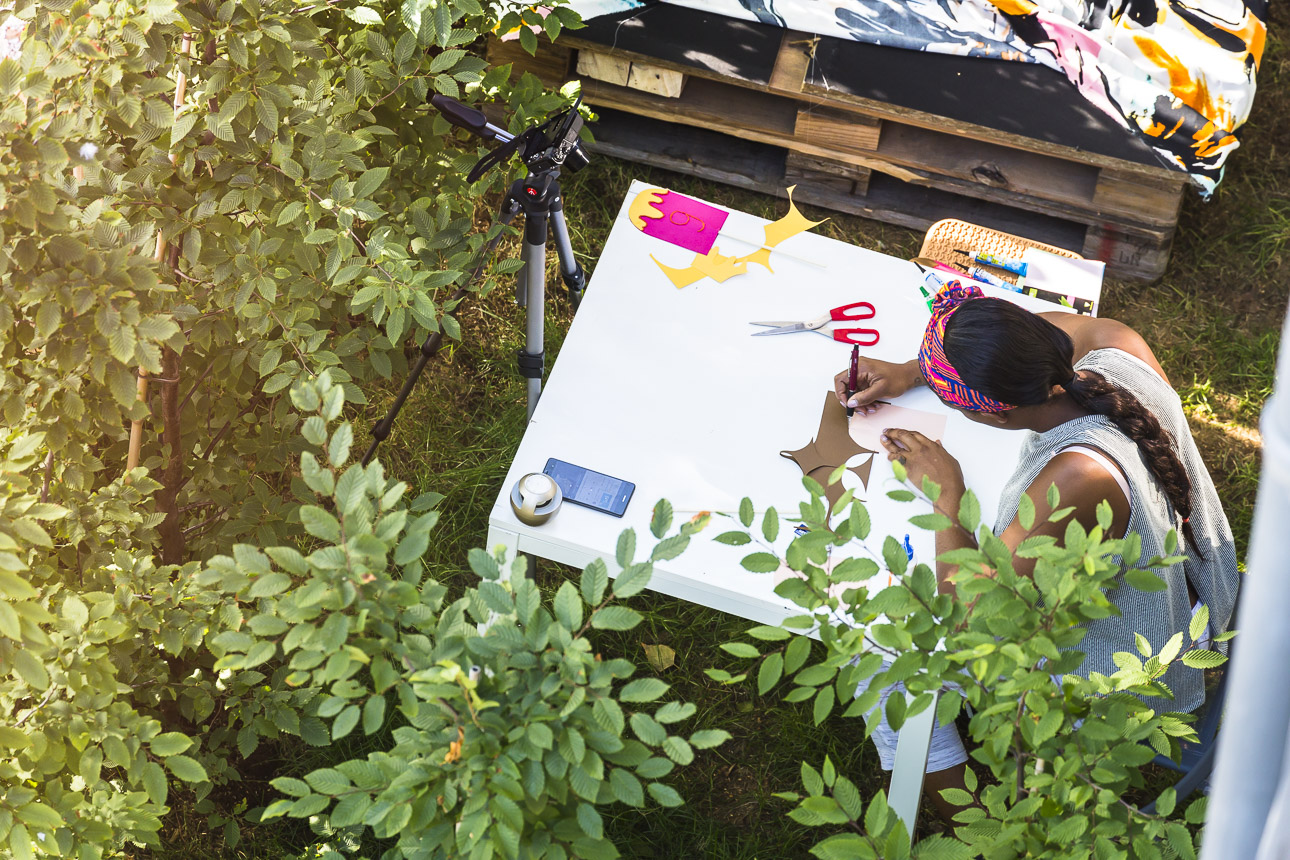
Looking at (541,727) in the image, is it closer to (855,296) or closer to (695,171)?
(855,296)

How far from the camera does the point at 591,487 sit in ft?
6.77

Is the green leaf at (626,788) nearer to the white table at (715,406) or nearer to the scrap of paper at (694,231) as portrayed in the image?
the white table at (715,406)

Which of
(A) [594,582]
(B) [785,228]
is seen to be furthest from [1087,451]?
(A) [594,582]

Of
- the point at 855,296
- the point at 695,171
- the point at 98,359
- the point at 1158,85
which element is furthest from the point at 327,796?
the point at 1158,85

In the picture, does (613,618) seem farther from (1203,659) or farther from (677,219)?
(677,219)

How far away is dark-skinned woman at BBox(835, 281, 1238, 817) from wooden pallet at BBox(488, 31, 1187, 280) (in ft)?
3.92

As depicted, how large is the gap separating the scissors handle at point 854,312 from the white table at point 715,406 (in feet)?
0.07

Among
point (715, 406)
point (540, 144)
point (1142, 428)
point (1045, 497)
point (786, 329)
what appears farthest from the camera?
point (786, 329)

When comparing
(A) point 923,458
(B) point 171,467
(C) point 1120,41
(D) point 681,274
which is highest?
(C) point 1120,41

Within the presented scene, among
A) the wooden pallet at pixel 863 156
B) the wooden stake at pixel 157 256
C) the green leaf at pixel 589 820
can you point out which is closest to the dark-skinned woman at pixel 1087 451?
the green leaf at pixel 589 820

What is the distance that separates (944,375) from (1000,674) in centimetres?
91

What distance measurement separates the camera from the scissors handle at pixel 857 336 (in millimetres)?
2367

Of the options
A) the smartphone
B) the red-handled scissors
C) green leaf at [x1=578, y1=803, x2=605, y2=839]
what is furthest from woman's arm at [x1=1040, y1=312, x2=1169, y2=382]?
green leaf at [x1=578, y1=803, x2=605, y2=839]

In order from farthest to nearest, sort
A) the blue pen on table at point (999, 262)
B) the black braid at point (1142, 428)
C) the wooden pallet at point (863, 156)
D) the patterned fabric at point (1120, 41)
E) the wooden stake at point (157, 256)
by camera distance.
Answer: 1. the wooden pallet at point (863, 156)
2. the patterned fabric at point (1120, 41)
3. the blue pen on table at point (999, 262)
4. the black braid at point (1142, 428)
5. the wooden stake at point (157, 256)
